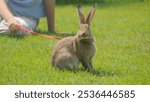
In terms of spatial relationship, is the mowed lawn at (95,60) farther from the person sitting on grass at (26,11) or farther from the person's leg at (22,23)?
the person sitting on grass at (26,11)

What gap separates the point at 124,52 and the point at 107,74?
1.43m

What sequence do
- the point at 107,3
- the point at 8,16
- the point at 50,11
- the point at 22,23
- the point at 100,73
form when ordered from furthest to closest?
1. the point at 107,3
2. the point at 50,11
3. the point at 22,23
4. the point at 8,16
5. the point at 100,73

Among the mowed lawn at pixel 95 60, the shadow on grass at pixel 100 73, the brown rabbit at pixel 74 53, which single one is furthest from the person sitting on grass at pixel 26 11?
the shadow on grass at pixel 100 73

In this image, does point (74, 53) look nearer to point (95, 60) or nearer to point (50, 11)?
point (95, 60)

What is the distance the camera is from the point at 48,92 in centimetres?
502

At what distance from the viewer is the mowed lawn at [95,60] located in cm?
555

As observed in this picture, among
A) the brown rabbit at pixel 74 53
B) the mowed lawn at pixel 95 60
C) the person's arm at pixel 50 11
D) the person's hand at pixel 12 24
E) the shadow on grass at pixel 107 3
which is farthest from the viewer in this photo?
the shadow on grass at pixel 107 3

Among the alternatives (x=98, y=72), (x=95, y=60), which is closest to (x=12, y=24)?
(x=95, y=60)

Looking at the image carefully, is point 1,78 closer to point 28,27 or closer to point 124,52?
point 124,52

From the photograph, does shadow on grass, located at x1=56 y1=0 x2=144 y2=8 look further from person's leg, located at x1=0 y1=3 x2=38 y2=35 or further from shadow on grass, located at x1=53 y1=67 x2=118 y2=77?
shadow on grass, located at x1=53 y1=67 x2=118 y2=77

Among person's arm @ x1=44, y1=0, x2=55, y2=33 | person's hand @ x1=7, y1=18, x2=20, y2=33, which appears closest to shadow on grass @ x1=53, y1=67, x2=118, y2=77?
person's hand @ x1=7, y1=18, x2=20, y2=33

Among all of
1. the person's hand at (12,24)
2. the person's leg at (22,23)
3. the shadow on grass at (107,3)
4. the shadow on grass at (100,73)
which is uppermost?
the person's hand at (12,24)

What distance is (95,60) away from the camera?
6.56 meters

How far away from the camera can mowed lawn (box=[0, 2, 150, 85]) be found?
5553mm
